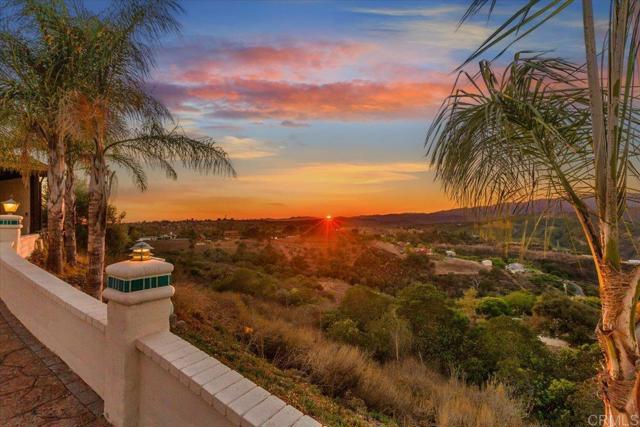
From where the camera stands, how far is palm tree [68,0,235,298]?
7.05 metres

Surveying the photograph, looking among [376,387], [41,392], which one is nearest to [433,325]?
[376,387]

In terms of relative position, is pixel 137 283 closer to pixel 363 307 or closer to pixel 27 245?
pixel 27 245

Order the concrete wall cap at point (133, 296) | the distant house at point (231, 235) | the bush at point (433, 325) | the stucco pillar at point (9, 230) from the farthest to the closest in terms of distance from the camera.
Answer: the distant house at point (231, 235), the bush at point (433, 325), the stucco pillar at point (9, 230), the concrete wall cap at point (133, 296)

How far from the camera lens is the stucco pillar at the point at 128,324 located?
2811 mm

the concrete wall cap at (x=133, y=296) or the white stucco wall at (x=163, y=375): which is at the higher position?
the concrete wall cap at (x=133, y=296)

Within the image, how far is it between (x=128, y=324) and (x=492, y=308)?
A: 22.8 m

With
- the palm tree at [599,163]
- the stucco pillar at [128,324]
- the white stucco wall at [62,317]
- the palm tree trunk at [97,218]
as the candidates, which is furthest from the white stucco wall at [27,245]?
the palm tree at [599,163]

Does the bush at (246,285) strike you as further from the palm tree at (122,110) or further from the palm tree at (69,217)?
the palm tree at (122,110)

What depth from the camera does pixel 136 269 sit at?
2.82m

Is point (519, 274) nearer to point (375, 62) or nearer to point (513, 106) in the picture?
point (375, 62)

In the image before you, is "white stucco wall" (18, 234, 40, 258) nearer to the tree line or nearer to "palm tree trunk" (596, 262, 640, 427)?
the tree line

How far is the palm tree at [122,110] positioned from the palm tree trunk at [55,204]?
4.84ft

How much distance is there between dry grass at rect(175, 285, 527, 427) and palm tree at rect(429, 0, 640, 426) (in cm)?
299

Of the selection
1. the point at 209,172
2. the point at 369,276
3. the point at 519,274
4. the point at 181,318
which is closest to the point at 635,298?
Result: the point at 209,172
